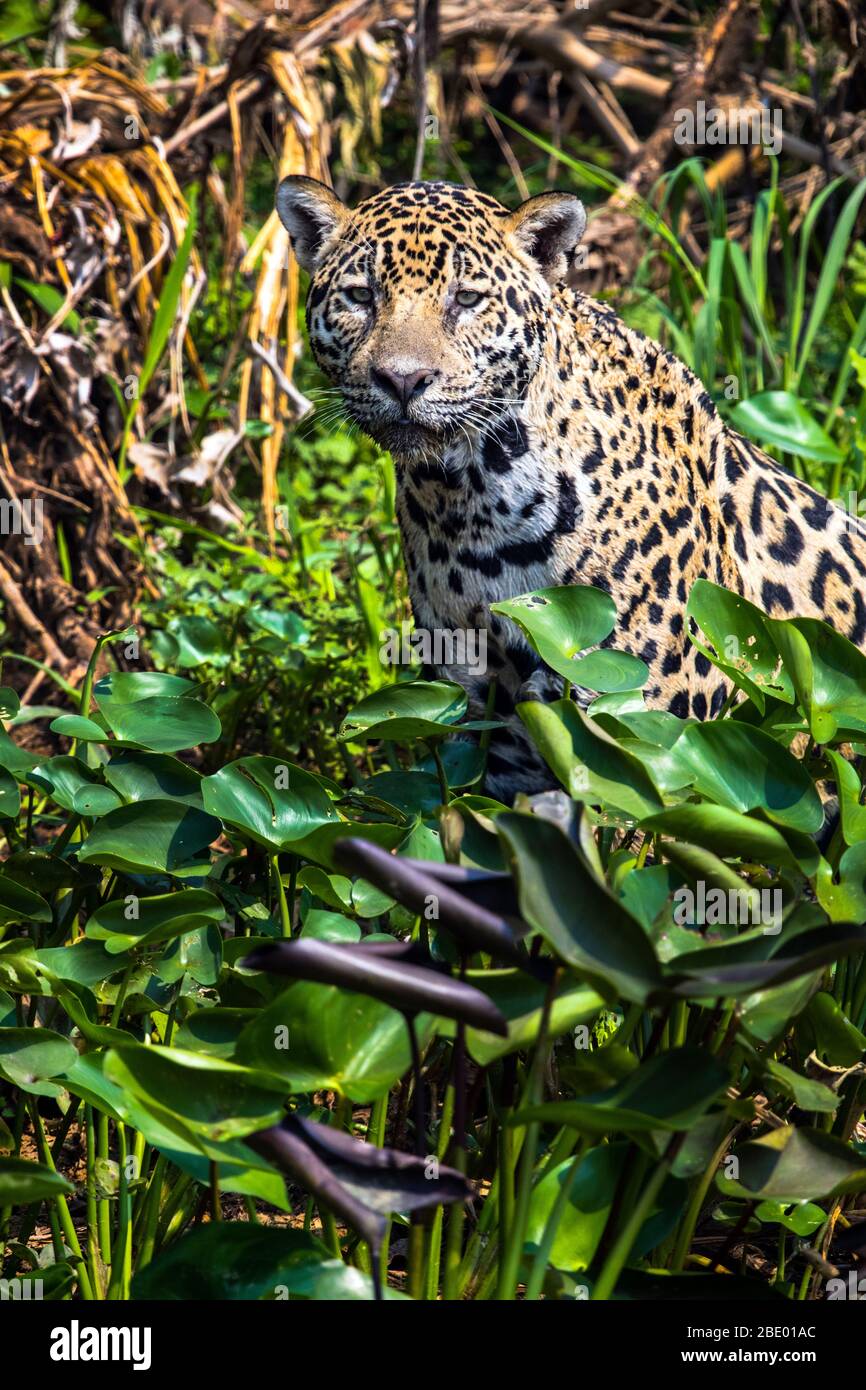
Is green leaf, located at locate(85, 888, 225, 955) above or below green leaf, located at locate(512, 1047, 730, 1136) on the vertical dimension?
below

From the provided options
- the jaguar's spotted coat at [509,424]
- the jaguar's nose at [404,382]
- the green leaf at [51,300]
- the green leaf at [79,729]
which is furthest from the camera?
the green leaf at [51,300]

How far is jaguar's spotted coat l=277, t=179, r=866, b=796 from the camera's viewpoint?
153 inches

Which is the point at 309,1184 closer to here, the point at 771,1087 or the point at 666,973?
the point at 666,973

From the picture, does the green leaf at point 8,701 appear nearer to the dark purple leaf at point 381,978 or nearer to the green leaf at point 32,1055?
the green leaf at point 32,1055

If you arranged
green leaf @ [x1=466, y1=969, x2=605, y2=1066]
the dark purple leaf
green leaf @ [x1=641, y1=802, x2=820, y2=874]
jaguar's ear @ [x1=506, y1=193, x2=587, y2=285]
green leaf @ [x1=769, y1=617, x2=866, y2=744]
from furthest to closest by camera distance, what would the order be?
jaguar's ear @ [x1=506, y1=193, x2=587, y2=285]
green leaf @ [x1=769, y1=617, x2=866, y2=744]
green leaf @ [x1=641, y1=802, x2=820, y2=874]
green leaf @ [x1=466, y1=969, x2=605, y2=1066]
the dark purple leaf

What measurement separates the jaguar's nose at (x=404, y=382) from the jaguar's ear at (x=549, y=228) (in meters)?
0.60

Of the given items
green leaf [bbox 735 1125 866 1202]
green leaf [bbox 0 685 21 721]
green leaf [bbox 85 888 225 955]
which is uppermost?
green leaf [bbox 0 685 21 721]

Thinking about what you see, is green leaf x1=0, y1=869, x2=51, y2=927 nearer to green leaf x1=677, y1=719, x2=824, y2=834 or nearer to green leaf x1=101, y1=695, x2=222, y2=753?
green leaf x1=101, y1=695, x2=222, y2=753

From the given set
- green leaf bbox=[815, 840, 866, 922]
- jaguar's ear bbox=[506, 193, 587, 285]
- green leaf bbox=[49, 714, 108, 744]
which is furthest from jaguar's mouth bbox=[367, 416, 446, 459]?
green leaf bbox=[815, 840, 866, 922]

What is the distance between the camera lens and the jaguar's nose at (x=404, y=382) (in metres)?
3.72

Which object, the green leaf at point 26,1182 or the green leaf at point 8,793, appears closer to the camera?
the green leaf at point 26,1182

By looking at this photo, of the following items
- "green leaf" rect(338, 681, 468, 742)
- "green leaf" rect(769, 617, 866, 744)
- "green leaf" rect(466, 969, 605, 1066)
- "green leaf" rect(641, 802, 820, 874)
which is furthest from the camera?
"green leaf" rect(338, 681, 468, 742)

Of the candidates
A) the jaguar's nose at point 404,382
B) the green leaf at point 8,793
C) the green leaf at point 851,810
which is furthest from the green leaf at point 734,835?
the jaguar's nose at point 404,382

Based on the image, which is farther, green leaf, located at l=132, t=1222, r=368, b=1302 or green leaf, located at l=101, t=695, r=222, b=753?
green leaf, located at l=101, t=695, r=222, b=753
